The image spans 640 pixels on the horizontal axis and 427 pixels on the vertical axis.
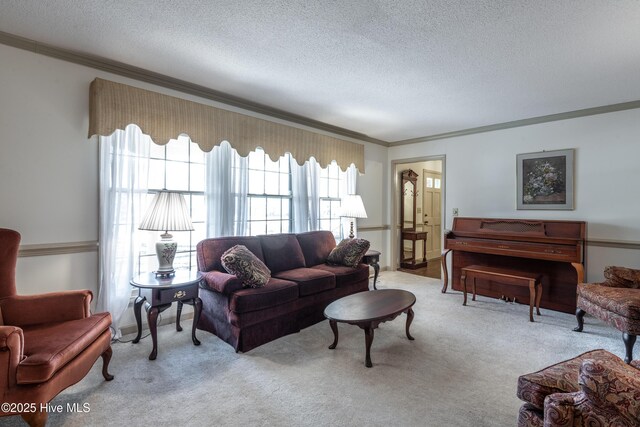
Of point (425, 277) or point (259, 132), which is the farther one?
point (425, 277)

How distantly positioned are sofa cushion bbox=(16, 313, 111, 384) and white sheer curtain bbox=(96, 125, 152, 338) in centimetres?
77

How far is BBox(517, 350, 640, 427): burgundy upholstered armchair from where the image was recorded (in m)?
1.01

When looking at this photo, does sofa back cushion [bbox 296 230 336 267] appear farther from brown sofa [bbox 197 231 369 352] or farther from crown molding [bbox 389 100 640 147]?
crown molding [bbox 389 100 640 147]

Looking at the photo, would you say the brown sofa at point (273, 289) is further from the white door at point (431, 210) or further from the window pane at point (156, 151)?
the white door at point (431, 210)

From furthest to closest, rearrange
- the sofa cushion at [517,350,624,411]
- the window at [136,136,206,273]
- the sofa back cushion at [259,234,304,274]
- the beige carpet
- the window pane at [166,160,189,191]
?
the sofa back cushion at [259,234,304,274] < the window pane at [166,160,189,191] < the window at [136,136,206,273] < the beige carpet < the sofa cushion at [517,350,624,411]

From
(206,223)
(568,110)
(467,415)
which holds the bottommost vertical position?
(467,415)

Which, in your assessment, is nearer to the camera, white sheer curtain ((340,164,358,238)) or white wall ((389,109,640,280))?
white wall ((389,109,640,280))

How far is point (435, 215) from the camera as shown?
25.6 feet

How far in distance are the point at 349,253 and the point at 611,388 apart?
2940 millimetres

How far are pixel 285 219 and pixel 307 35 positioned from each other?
8.35 ft

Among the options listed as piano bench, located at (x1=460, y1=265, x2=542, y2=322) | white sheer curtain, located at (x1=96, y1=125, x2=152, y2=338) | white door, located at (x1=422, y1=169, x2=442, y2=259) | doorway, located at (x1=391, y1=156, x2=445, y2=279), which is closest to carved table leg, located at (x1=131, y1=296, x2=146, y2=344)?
white sheer curtain, located at (x1=96, y1=125, x2=152, y2=338)

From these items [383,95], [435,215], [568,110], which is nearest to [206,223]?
[383,95]

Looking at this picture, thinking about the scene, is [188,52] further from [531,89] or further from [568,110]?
[568,110]

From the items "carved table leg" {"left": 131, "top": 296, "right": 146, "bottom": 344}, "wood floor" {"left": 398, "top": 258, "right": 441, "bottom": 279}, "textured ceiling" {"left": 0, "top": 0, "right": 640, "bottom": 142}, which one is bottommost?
"wood floor" {"left": 398, "top": 258, "right": 441, "bottom": 279}
